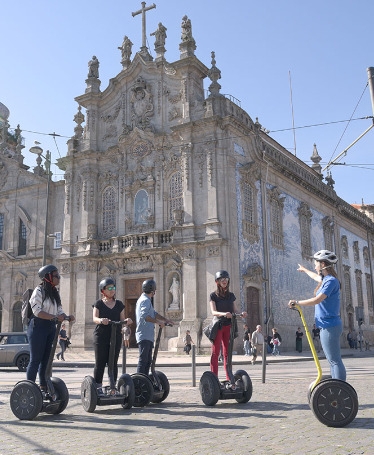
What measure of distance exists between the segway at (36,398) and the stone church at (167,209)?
59.9 feet

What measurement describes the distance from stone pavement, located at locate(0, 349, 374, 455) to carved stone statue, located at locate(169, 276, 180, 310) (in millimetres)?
18249

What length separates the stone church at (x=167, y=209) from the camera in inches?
1041

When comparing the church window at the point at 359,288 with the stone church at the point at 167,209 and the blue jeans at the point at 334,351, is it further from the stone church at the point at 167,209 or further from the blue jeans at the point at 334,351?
the blue jeans at the point at 334,351

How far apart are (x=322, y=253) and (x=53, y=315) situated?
12.4 ft

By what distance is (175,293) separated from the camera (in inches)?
1052

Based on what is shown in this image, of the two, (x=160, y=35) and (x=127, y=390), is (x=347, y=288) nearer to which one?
(x=160, y=35)

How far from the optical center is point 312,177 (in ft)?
125

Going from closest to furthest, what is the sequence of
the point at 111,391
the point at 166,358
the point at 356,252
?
1. the point at 111,391
2. the point at 166,358
3. the point at 356,252

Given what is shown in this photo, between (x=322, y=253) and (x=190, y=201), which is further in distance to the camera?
(x=190, y=201)

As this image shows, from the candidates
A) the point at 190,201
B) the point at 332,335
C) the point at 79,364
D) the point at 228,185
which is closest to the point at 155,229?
the point at 190,201

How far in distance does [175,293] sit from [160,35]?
15874mm

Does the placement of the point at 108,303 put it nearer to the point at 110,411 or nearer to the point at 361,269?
the point at 110,411

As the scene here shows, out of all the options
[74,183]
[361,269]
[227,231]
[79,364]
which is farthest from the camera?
[361,269]

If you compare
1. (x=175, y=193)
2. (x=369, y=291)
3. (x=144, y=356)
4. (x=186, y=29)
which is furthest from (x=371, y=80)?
(x=369, y=291)
